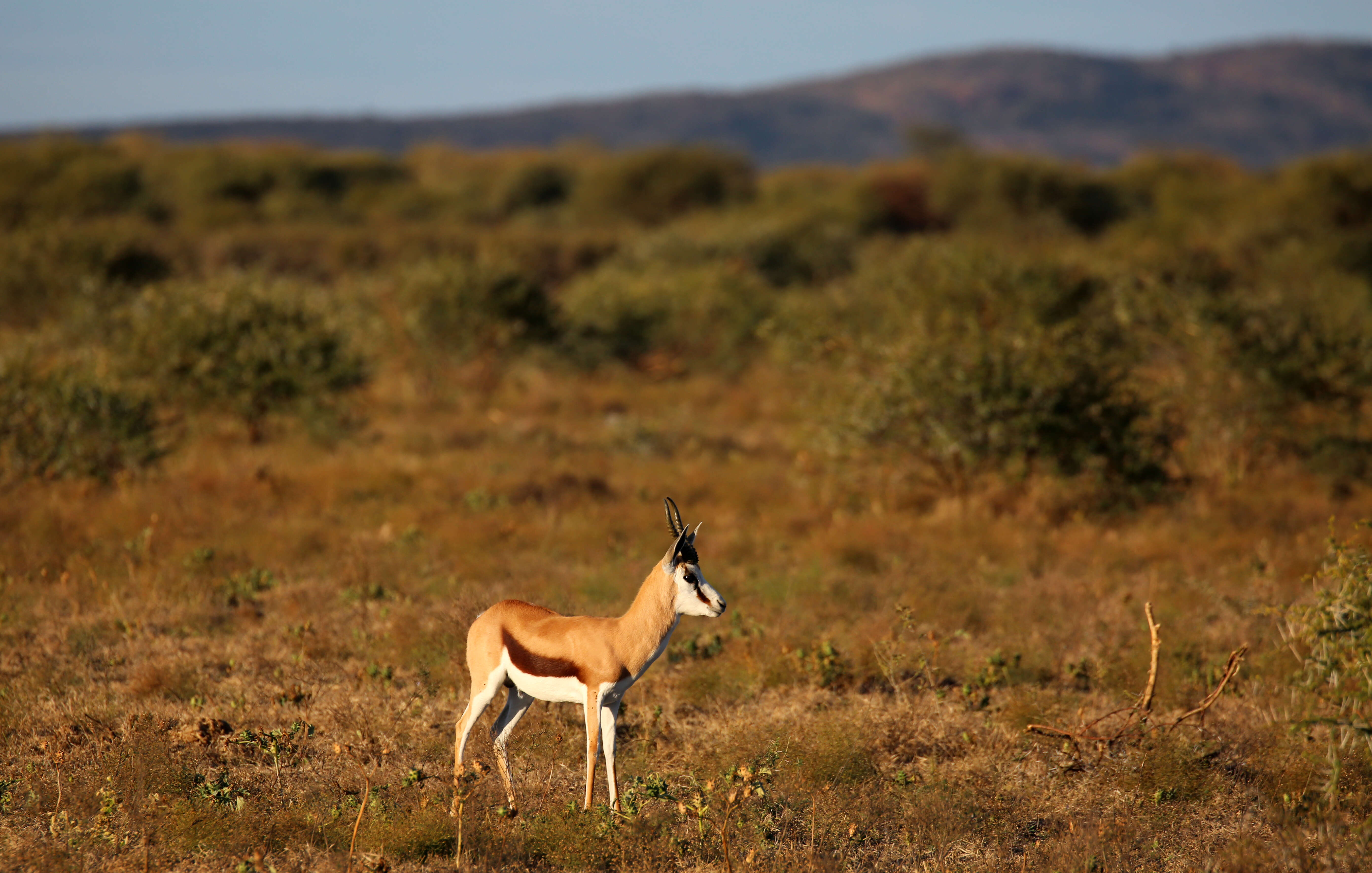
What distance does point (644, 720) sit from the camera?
6.77 m

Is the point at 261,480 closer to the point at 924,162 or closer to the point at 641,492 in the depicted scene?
the point at 641,492

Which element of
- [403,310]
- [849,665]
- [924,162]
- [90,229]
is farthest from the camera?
[924,162]

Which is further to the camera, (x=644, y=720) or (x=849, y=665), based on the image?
(x=849, y=665)

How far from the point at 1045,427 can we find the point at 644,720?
21.0ft

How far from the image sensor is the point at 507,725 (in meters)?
5.54

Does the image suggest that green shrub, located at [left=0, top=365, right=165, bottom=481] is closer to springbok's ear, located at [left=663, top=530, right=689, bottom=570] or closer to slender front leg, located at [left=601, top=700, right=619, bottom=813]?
slender front leg, located at [left=601, top=700, right=619, bottom=813]

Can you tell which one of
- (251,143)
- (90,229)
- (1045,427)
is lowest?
(1045,427)

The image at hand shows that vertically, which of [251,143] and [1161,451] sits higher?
[251,143]

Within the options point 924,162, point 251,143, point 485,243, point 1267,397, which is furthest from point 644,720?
point 251,143

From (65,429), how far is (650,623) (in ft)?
29.0

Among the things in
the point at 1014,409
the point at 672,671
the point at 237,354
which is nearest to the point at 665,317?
the point at 237,354

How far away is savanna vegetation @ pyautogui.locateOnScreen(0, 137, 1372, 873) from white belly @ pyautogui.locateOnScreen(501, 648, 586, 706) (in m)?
0.56

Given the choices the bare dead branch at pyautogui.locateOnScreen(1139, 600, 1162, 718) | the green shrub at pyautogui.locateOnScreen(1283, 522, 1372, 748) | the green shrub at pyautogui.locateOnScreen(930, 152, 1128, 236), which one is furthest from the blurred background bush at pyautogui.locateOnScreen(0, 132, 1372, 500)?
the green shrub at pyautogui.locateOnScreen(1283, 522, 1372, 748)

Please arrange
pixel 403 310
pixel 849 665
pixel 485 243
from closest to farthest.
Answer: pixel 849 665 → pixel 403 310 → pixel 485 243
